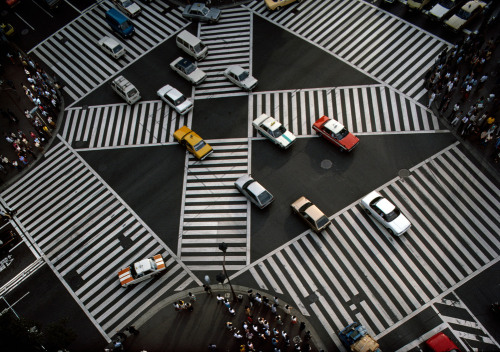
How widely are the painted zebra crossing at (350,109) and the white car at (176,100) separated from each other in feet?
21.4

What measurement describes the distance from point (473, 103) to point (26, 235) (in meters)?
43.4

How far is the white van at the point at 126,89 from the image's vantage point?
140 ft

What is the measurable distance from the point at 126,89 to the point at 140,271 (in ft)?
65.1

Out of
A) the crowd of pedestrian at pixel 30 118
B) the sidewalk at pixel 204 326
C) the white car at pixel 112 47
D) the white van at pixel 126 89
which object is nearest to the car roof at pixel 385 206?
the sidewalk at pixel 204 326

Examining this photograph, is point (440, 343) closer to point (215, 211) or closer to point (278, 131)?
point (215, 211)

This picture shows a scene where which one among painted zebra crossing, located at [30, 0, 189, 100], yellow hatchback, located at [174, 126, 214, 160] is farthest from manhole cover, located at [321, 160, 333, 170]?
painted zebra crossing, located at [30, 0, 189, 100]

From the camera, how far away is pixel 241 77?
42.2 meters

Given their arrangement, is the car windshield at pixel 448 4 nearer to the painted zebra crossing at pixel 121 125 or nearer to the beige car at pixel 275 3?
the beige car at pixel 275 3

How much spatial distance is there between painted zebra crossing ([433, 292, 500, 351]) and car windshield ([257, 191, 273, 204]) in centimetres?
1518

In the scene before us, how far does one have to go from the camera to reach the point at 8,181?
40312 mm

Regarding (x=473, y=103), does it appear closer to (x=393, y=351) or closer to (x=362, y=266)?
(x=362, y=266)

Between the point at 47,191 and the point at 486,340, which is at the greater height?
the point at 47,191

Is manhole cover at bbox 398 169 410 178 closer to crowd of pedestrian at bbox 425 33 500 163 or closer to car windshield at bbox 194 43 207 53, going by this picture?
crowd of pedestrian at bbox 425 33 500 163

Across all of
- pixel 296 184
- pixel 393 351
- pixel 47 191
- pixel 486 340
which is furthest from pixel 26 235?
pixel 486 340
